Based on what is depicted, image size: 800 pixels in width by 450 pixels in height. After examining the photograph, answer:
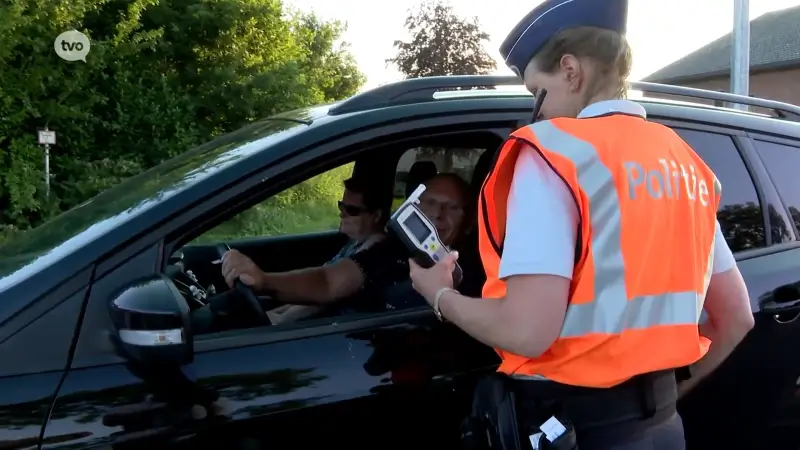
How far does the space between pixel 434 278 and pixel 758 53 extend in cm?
3297

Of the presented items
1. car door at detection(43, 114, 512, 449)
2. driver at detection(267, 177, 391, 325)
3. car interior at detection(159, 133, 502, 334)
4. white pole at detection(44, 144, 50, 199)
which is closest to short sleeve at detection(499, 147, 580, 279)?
car door at detection(43, 114, 512, 449)

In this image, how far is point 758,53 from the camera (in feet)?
100

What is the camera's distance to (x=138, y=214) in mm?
1912

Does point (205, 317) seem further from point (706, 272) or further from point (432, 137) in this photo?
point (706, 272)

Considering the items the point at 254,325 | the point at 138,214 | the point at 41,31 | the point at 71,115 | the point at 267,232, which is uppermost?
the point at 41,31

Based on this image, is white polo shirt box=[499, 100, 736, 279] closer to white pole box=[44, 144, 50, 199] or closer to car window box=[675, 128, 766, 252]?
car window box=[675, 128, 766, 252]

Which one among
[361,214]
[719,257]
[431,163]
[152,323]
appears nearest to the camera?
[152,323]

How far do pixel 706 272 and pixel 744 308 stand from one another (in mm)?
237

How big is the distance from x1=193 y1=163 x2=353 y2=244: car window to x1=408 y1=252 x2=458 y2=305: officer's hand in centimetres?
59

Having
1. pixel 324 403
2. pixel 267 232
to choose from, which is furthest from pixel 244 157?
pixel 267 232

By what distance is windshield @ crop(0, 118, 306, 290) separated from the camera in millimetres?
1973

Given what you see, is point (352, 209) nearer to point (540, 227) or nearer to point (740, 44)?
point (540, 227)

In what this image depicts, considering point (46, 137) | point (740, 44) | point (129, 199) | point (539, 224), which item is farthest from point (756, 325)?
point (46, 137)

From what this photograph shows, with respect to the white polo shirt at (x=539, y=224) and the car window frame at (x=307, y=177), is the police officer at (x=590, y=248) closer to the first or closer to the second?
the white polo shirt at (x=539, y=224)
